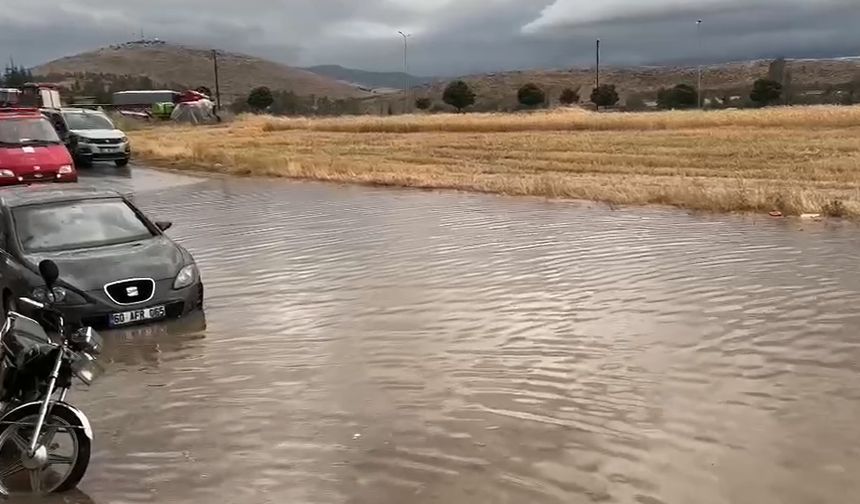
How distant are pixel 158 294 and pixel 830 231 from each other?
9720mm

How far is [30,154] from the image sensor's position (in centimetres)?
1988

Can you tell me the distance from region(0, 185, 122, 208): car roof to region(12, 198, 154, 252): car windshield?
79 millimetres

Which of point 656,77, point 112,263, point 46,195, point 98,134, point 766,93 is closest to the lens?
point 112,263

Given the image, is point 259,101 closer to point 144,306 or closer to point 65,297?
point 144,306

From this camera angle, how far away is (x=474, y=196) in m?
19.5

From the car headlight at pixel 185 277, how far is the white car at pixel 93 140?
20567 mm

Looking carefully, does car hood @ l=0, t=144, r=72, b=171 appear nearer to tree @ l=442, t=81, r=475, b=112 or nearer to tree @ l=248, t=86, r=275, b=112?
tree @ l=442, t=81, r=475, b=112

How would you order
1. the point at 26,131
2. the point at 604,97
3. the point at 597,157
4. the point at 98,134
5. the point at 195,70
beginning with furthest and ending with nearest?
the point at 195,70
the point at 604,97
the point at 98,134
the point at 597,157
the point at 26,131

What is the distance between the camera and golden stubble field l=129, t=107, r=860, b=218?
1805cm

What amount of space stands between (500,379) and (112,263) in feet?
13.3

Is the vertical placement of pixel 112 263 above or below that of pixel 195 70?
below

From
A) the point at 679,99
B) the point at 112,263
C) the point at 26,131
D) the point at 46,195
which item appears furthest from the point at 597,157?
the point at 679,99

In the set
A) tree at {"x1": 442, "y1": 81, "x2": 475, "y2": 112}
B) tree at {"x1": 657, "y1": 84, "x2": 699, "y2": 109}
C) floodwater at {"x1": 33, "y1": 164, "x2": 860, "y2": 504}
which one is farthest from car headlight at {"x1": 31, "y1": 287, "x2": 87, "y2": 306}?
tree at {"x1": 442, "y1": 81, "x2": 475, "y2": 112}

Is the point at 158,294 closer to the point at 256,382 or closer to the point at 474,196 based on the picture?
the point at 256,382
